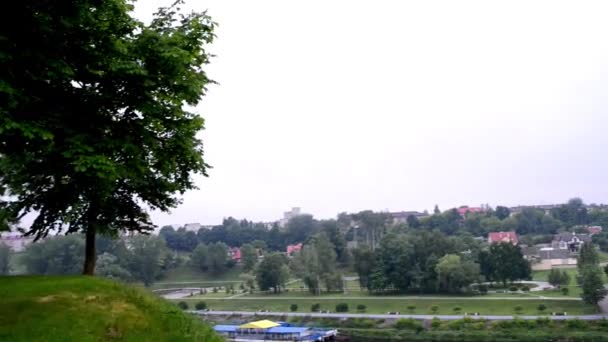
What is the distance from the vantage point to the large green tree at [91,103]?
8109 millimetres

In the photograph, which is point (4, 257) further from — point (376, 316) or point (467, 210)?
point (467, 210)

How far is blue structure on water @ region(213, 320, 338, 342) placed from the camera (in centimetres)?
Result: 4269

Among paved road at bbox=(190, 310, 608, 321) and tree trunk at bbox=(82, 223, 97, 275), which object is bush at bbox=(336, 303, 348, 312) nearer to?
paved road at bbox=(190, 310, 608, 321)

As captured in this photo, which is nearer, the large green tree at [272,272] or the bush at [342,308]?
the bush at [342,308]

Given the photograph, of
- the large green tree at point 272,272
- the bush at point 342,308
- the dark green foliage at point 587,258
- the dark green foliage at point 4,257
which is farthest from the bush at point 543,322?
the dark green foliage at point 4,257

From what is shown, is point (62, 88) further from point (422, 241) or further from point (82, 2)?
point (422, 241)

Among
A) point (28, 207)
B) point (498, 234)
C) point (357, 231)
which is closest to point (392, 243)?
point (498, 234)

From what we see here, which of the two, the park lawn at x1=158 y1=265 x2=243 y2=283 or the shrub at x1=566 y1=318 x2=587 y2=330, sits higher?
the park lawn at x1=158 y1=265 x2=243 y2=283

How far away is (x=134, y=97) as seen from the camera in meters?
9.42

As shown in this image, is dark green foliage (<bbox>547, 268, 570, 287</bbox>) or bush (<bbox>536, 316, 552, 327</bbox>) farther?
dark green foliage (<bbox>547, 268, 570, 287</bbox>)

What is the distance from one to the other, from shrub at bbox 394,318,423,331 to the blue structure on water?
21.4 feet

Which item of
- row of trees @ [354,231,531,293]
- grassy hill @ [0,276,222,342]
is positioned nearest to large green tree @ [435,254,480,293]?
row of trees @ [354,231,531,293]

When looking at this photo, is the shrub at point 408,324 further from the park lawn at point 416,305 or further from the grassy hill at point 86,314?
the grassy hill at point 86,314

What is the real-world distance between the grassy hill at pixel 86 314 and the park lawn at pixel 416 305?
45845 millimetres
